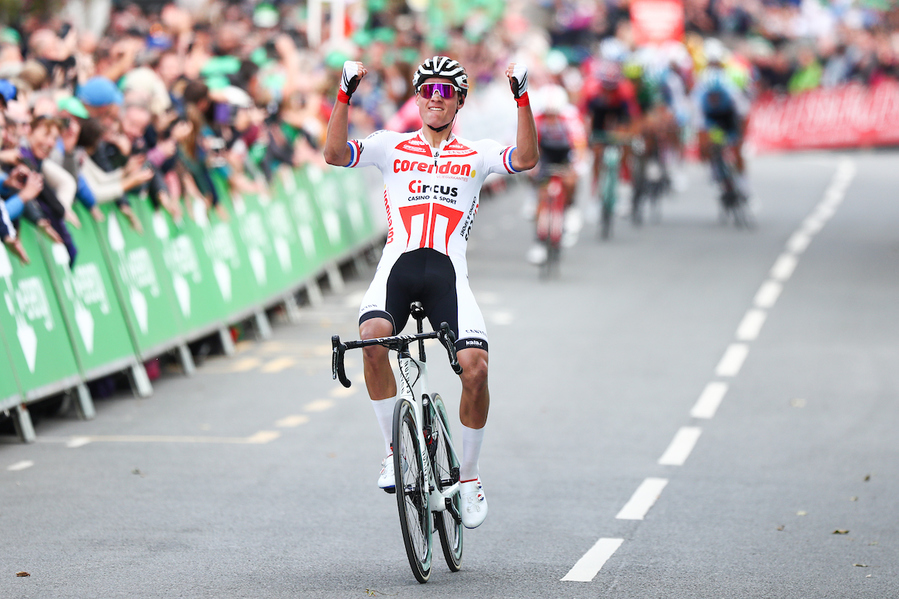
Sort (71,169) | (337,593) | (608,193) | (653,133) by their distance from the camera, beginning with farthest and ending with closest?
(653,133)
(608,193)
(71,169)
(337,593)

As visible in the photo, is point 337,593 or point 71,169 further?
point 71,169

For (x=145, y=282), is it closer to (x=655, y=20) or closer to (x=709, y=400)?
(x=709, y=400)

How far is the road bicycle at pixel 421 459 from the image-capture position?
20.1ft

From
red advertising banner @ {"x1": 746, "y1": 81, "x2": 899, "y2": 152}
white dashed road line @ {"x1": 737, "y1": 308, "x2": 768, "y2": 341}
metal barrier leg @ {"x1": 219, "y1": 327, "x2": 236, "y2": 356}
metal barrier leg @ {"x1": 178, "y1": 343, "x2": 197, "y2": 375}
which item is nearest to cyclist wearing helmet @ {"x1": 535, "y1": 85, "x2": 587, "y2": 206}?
white dashed road line @ {"x1": 737, "y1": 308, "x2": 768, "y2": 341}

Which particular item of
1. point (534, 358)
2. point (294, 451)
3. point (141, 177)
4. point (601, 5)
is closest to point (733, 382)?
point (534, 358)

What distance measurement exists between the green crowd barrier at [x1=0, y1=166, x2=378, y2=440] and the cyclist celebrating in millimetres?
3540

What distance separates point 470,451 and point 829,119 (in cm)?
3248

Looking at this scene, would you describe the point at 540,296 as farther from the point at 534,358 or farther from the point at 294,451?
the point at 294,451

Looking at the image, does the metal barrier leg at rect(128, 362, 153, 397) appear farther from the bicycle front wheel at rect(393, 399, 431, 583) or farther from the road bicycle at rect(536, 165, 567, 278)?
the road bicycle at rect(536, 165, 567, 278)

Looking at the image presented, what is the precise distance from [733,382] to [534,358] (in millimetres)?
1821

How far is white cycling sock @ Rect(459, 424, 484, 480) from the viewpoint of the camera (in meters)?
6.75

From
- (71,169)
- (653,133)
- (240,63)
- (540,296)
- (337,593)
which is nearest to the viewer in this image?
(337,593)

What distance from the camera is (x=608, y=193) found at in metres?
21.0

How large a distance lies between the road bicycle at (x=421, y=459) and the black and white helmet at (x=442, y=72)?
1005 mm
